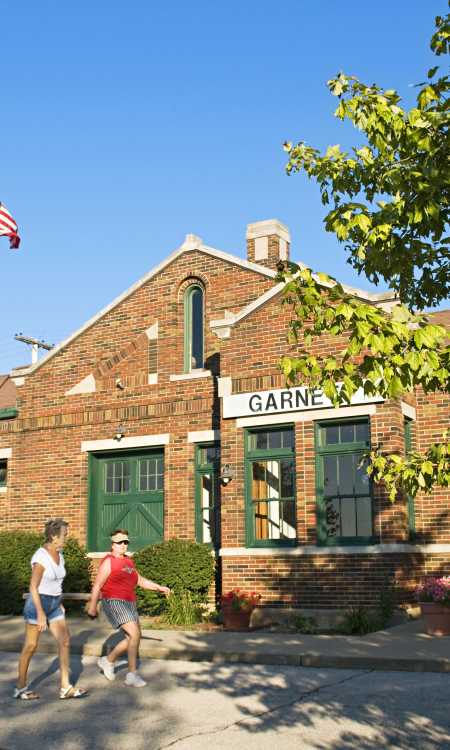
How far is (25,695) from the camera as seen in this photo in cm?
914

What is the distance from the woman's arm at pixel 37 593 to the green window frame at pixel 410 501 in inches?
297

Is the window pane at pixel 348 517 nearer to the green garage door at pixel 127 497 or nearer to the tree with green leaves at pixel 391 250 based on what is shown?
the green garage door at pixel 127 497

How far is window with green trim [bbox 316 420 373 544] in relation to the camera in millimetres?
15094

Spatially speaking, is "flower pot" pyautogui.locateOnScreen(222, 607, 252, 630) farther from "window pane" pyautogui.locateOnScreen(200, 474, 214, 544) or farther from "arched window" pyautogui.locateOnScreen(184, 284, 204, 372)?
"arched window" pyautogui.locateOnScreen(184, 284, 204, 372)

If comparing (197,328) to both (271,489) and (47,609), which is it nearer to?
(271,489)

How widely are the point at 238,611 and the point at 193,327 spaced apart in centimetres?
649

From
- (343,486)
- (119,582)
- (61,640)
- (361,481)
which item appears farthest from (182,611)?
(61,640)

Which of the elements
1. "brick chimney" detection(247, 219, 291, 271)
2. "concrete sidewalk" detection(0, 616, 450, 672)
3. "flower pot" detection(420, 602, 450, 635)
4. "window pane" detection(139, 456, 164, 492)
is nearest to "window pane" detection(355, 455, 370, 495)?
"concrete sidewalk" detection(0, 616, 450, 672)

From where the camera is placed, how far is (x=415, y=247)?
298 inches

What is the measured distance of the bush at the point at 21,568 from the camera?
1767 cm

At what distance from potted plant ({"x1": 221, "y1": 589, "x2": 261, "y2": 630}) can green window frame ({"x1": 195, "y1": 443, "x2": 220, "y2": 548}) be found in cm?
248

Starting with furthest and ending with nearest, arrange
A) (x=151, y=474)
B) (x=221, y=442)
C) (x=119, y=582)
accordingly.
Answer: (x=151, y=474)
(x=221, y=442)
(x=119, y=582)

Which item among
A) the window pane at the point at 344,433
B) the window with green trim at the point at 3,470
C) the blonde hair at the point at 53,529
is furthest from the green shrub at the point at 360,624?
the window with green trim at the point at 3,470

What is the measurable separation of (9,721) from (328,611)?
7.54 metres
